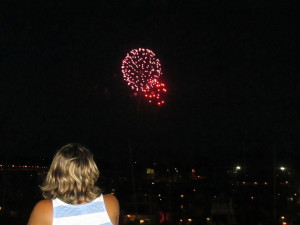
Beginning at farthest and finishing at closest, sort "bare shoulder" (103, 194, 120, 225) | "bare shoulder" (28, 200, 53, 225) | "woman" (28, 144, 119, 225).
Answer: "bare shoulder" (103, 194, 120, 225) → "woman" (28, 144, 119, 225) → "bare shoulder" (28, 200, 53, 225)

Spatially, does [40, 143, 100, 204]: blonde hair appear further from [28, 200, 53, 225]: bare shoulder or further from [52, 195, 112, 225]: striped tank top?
[28, 200, 53, 225]: bare shoulder

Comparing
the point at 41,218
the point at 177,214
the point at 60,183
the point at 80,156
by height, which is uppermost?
the point at 80,156

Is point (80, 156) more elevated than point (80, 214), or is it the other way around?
point (80, 156)

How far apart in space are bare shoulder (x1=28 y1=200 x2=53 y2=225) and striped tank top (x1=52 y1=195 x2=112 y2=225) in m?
0.03

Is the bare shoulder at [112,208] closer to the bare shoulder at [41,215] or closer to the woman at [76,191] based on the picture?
the woman at [76,191]

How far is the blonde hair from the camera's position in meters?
2.49

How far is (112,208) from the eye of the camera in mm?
2582

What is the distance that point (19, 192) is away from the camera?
47719mm

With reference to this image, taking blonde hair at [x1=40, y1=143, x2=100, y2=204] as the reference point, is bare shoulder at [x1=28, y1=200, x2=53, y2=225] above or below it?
below

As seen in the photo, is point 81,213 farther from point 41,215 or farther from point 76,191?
point 41,215

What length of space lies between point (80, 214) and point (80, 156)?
326mm

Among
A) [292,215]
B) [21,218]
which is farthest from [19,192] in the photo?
[292,215]

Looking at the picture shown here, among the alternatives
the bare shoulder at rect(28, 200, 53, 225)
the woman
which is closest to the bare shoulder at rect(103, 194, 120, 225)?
the woman

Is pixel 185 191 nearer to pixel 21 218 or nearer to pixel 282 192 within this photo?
pixel 282 192
